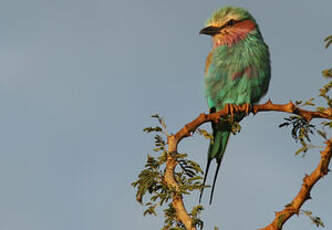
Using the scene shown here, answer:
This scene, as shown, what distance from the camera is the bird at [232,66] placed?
6.43 m

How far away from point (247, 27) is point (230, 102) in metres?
1.32

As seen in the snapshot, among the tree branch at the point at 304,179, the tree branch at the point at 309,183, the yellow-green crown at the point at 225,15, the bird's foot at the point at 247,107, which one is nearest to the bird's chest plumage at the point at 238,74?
the bird's foot at the point at 247,107

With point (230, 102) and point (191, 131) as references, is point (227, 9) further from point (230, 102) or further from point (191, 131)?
point (191, 131)

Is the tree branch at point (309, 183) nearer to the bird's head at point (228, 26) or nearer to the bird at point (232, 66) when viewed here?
the bird at point (232, 66)

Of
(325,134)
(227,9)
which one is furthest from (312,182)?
(227,9)

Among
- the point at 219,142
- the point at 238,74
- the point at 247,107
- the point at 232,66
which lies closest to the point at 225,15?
the point at 232,66

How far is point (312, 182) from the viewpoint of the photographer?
9.57 ft

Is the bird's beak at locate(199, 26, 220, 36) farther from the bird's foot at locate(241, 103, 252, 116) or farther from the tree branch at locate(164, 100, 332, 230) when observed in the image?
the tree branch at locate(164, 100, 332, 230)

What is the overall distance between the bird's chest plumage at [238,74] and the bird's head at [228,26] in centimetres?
14

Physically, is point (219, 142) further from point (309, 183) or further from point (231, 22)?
point (309, 183)

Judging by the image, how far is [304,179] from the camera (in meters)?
2.96

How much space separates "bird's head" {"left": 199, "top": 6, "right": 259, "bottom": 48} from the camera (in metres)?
6.88

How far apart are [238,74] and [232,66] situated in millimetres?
153

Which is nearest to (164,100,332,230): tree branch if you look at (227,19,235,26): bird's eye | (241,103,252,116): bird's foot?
(241,103,252,116): bird's foot
